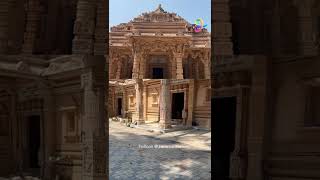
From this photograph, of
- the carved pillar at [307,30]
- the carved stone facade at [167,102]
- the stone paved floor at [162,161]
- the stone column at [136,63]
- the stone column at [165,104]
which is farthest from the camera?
the stone column at [136,63]

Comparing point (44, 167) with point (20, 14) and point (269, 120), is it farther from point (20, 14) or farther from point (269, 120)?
point (269, 120)

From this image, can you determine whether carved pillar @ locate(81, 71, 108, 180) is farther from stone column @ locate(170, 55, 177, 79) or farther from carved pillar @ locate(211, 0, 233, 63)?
stone column @ locate(170, 55, 177, 79)

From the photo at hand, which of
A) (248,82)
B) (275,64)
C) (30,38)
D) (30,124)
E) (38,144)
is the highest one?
(30,38)

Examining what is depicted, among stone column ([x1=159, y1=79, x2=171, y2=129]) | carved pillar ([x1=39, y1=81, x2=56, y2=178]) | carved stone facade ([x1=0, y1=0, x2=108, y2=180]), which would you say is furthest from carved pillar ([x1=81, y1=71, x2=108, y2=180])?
stone column ([x1=159, y1=79, x2=171, y2=129])

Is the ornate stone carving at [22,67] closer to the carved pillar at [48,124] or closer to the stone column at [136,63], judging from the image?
the carved pillar at [48,124]

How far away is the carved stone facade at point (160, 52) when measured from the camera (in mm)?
9281

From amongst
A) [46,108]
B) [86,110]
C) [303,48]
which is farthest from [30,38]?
[303,48]

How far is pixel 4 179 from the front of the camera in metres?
2.85

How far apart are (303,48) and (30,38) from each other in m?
2.49

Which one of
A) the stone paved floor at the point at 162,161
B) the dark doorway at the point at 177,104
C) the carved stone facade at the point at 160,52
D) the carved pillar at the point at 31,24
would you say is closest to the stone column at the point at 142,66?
→ the carved stone facade at the point at 160,52

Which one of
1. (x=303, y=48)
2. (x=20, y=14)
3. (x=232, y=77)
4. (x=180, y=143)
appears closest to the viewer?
(x=303, y=48)

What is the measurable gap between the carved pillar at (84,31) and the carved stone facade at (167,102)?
3399 millimetres

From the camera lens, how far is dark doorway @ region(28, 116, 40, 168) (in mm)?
2867

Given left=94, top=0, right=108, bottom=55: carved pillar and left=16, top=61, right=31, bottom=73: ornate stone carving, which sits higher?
left=94, top=0, right=108, bottom=55: carved pillar
